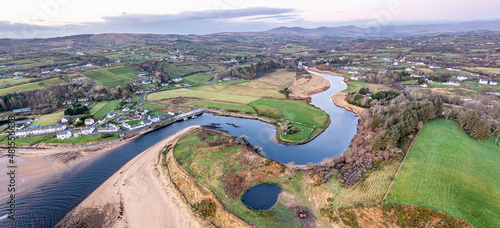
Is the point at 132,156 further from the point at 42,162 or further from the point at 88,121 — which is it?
the point at 88,121

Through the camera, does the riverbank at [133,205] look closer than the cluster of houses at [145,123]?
Yes

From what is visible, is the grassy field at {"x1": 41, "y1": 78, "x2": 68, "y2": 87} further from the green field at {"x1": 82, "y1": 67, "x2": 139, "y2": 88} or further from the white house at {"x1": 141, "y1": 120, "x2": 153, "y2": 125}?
the white house at {"x1": 141, "y1": 120, "x2": 153, "y2": 125}

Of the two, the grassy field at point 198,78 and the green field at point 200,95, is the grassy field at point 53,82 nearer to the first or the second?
the green field at point 200,95

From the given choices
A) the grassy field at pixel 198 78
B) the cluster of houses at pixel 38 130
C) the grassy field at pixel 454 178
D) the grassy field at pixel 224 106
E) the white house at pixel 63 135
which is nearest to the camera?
the grassy field at pixel 454 178

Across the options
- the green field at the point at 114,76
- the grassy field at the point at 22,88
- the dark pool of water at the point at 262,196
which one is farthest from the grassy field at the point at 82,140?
the green field at the point at 114,76

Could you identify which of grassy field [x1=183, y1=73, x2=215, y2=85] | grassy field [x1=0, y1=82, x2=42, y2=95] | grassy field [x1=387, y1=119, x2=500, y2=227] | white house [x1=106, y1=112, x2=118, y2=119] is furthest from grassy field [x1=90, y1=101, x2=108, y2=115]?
grassy field [x1=387, y1=119, x2=500, y2=227]

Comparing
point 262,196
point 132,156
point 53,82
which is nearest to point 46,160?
point 132,156
